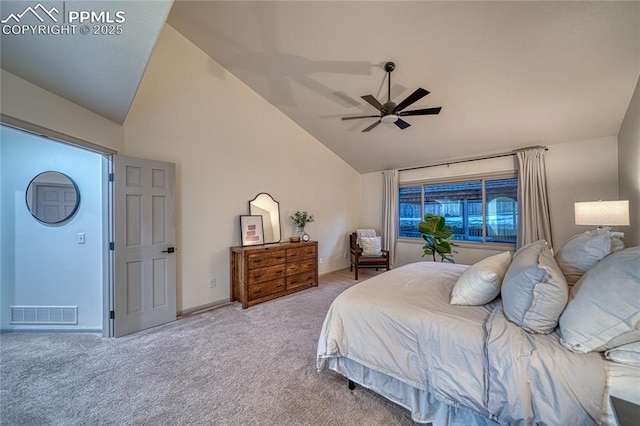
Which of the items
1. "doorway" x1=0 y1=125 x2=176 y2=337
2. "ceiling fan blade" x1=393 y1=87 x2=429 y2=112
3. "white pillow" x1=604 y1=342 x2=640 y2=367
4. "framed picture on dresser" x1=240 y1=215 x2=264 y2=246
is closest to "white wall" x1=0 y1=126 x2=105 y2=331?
"doorway" x1=0 y1=125 x2=176 y2=337

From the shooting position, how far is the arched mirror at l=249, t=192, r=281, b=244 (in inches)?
160

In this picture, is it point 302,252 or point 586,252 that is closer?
point 586,252

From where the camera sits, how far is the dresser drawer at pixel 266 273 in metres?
3.47

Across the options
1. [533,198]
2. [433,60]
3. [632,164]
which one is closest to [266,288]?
[433,60]

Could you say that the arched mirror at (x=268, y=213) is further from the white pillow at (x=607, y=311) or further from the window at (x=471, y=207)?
the white pillow at (x=607, y=311)

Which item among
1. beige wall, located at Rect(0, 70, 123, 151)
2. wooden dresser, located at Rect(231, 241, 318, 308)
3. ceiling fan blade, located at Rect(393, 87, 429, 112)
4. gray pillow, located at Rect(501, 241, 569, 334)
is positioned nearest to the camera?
gray pillow, located at Rect(501, 241, 569, 334)

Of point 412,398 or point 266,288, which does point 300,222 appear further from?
point 412,398

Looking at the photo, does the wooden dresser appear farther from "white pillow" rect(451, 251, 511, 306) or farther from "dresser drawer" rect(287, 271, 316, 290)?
"white pillow" rect(451, 251, 511, 306)

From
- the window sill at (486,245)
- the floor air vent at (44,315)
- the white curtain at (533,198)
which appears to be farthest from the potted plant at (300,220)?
the white curtain at (533,198)

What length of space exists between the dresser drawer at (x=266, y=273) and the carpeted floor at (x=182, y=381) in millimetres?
772

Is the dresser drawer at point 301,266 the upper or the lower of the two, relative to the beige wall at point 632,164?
lower

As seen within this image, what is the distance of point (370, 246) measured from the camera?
5.17 m

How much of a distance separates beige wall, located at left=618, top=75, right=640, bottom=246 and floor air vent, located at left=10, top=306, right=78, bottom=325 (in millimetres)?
6173

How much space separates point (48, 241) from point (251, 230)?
2.29 m
